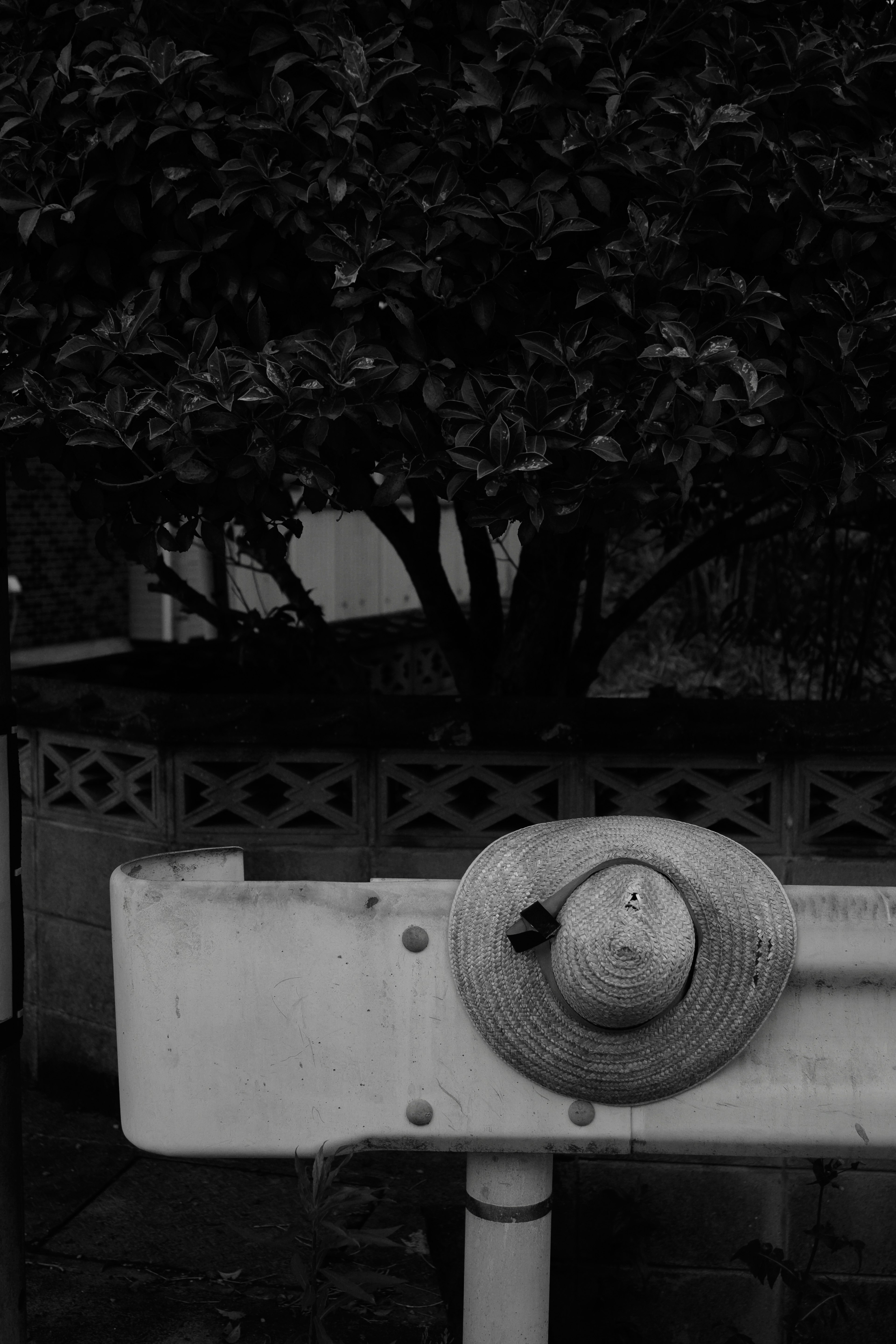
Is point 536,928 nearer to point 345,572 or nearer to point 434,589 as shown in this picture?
point 434,589

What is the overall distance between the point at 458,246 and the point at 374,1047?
1.45m

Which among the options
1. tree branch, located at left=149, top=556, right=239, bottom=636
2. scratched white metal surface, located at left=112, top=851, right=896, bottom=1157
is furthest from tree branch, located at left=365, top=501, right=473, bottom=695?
scratched white metal surface, located at left=112, top=851, right=896, bottom=1157

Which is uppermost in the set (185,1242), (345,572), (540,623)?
(345,572)

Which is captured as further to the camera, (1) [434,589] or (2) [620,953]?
(1) [434,589]

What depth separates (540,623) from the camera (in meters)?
4.55

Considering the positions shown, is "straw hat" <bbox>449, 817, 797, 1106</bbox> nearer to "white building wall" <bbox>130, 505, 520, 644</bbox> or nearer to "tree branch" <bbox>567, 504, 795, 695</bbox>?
"tree branch" <bbox>567, 504, 795, 695</bbox>

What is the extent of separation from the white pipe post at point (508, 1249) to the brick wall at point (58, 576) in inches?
397

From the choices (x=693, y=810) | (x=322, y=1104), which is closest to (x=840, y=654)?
(x=693, y=810)

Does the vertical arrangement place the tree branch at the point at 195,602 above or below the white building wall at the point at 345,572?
below

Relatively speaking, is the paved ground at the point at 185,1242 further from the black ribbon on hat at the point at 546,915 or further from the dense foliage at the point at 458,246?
the dense foliage at the point at 458,246

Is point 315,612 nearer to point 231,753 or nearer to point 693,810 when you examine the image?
point 231,753

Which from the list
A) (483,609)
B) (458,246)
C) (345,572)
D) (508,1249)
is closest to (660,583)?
(483,609)

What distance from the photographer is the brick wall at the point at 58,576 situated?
1243 cm

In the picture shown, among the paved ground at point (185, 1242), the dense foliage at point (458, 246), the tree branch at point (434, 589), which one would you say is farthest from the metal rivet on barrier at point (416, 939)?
the tree branch at point (434, 589)
